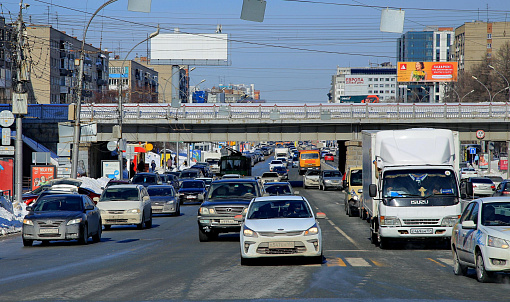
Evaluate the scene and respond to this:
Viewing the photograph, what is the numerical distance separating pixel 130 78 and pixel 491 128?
103751 mm

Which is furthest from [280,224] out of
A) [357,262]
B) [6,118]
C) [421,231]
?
[6,118]

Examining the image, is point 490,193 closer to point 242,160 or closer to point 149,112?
point 242,160

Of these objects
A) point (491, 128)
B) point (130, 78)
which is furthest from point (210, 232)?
point (130, 78)

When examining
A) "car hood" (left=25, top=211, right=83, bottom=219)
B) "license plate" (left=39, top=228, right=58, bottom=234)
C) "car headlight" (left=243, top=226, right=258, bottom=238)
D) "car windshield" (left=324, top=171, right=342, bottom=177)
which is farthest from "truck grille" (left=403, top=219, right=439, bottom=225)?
"car windshield" (left=324, top=171, right=342, bottom=177)

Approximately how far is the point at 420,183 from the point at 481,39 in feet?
543

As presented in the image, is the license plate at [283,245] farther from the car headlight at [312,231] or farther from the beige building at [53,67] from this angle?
the beige building at [53,67]

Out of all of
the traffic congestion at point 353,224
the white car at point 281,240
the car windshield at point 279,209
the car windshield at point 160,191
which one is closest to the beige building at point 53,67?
the car windshield at point 160,191

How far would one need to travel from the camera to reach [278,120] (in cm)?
5866

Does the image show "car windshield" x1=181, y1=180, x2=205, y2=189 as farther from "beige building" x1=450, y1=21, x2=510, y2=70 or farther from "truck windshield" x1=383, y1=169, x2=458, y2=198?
"beige building" x1=450, y1=21, x2=510, y2=70

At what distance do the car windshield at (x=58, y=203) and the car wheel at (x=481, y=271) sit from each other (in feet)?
41.3

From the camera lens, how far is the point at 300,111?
59.0 meters

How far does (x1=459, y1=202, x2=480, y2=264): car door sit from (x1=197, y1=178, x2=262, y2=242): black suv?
8.10 metres

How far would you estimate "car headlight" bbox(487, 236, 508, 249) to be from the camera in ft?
37.9

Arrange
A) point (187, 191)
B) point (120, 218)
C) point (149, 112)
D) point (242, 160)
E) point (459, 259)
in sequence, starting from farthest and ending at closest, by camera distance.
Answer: point (242, 160), point (149, 112), point (187, 191), point (120, 218), point (459, 259)
